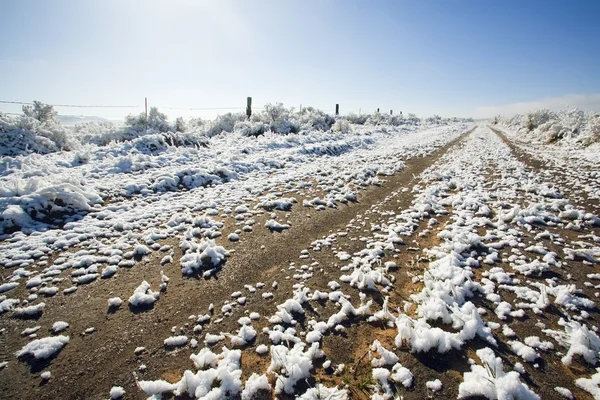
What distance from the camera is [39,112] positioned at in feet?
54.3

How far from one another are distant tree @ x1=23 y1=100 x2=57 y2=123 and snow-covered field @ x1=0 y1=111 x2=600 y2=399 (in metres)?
10.3

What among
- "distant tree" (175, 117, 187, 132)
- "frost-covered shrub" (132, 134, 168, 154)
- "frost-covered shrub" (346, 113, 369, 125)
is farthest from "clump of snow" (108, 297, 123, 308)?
"frost-covered shrub" (346, 113, 369, 125)

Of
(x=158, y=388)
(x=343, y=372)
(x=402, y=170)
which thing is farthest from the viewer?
(x=402, y=170)

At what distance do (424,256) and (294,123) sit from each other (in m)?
20.9

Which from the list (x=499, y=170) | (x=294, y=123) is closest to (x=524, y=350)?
(x=499, y=170)

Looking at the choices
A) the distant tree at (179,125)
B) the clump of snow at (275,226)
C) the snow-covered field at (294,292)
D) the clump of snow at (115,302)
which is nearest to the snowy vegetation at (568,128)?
the snow-covered field at (294,292)

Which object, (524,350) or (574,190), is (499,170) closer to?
(574,190)

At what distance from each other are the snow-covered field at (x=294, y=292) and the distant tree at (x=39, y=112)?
1031 centimetres

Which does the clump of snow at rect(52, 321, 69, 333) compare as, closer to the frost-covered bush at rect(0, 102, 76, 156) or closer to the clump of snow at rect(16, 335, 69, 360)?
the clump of snow at rect(16, 335, 69, 360)

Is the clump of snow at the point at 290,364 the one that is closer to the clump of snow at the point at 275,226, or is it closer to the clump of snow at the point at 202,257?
the clump of snow at the point at 202,257

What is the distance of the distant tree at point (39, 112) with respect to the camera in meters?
A: 16.4

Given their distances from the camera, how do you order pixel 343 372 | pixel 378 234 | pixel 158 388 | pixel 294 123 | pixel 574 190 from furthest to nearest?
1. pixel 294 123
2. pixel 574 190
3. pixel 378 234
4. pixel 343 372
5. pixel 158 388

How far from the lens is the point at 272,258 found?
5.48 metres

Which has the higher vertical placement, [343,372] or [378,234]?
[378,234]
